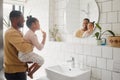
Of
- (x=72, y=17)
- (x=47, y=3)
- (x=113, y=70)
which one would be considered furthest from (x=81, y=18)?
(x=113, y=70)

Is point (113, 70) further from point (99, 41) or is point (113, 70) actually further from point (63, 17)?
point (63, 17)

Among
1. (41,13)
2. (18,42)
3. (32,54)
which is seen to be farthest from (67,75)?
(41,13)

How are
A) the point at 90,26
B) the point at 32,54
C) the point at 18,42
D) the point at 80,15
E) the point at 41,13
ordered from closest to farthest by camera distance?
the point at 18,42
the point at 32,54
the point at 90,26
the point at 80,15
the point at 41,13

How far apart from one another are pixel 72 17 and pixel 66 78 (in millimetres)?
1050

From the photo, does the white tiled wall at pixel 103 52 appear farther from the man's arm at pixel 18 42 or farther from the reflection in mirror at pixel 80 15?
the man's arm at pixel 18 42

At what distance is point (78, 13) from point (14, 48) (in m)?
1.07

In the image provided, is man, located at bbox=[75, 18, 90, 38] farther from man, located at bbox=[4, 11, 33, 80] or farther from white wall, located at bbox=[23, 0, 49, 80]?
man, located at bbox=[4, 11, 33, 80]

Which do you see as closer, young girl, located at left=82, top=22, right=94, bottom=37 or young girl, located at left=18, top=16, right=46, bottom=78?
young girl, located at left=18, top=16, right=46, bottom=78

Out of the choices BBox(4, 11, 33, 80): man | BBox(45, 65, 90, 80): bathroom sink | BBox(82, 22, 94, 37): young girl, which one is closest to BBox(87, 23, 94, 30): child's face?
BBox(82, 22, 94, 37): young girl

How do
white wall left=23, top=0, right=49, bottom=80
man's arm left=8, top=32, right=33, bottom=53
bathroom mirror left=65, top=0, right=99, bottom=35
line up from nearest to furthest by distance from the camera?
man's arm left=8, top=32, right=33, bottom=53
bathroom mirror left=65, top=0, right=99, bottom=35
white wall left=23, top=0, right=49, bottom=80

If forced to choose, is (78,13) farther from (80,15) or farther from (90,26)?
(90,26)

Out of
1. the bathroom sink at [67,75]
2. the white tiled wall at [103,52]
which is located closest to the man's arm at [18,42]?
the bathroom sink at [67,75]

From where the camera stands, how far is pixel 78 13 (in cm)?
221

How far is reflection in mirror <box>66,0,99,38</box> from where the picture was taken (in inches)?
79.5
